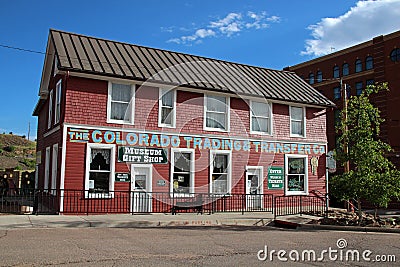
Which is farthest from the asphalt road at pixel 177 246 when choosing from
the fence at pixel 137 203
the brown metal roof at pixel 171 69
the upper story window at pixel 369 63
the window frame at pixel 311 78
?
the window frame at pixel 311 78

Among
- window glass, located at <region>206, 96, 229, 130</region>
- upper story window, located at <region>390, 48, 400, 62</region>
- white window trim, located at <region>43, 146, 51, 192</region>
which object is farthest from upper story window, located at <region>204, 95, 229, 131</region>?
upper story window, located at <region>390, 48, 400, 62</region>

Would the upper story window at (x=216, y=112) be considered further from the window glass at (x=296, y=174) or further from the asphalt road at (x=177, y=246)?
the asphalt road at (x=177, y=246)

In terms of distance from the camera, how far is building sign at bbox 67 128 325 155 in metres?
17.0

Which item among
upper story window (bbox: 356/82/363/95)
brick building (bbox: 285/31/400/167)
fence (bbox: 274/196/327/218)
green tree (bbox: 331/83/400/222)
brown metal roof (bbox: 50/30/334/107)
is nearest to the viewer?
green tree (bbox: 331/83/400/222)

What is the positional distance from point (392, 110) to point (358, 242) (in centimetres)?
3519

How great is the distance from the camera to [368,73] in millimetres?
46562

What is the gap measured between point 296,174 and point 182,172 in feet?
22.8

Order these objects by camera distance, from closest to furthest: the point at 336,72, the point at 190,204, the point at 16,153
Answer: the point at 190,204 < the point at 336,72 < the point at 16,153

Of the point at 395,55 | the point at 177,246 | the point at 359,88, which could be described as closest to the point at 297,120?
the point at 177,246

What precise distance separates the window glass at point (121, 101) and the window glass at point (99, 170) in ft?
5.26

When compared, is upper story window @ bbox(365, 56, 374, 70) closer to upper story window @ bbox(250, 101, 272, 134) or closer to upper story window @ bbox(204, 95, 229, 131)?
upper story window @ bbox(250, 101, 272, 134)

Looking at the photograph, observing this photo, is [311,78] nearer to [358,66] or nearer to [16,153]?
[358,66]

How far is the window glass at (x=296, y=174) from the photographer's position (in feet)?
72.4

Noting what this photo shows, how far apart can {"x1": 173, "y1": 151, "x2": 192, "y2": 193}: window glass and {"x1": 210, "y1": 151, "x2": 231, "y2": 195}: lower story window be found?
4.01 ft
